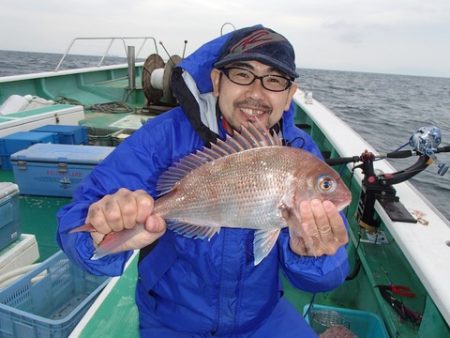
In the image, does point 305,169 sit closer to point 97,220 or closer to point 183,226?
point 183,226

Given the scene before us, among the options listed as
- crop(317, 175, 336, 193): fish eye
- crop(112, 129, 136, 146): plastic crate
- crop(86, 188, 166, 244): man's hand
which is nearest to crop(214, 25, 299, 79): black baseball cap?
crop(317, 175, 336, 193): fish eye

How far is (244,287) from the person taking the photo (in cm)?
231

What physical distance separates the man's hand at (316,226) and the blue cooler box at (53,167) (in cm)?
335

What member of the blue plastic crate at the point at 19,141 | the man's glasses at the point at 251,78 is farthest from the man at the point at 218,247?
the blue plastic crate at the point at 19,141

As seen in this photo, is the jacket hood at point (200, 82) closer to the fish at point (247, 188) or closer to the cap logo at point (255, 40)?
the cap logo at point (255, 40)

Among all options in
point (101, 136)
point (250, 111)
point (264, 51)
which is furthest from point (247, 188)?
point (101, 136)

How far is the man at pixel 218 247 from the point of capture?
2.18 metres

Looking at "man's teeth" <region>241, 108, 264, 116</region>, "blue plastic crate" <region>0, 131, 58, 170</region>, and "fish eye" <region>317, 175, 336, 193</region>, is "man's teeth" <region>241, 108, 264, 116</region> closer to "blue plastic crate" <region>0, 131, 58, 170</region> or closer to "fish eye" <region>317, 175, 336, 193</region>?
"fish eye" <region>317, 175, 336, 193</region>

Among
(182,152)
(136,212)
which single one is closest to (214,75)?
(182,152)

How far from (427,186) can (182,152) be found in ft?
29.8

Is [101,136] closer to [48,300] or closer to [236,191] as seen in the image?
[48,300]

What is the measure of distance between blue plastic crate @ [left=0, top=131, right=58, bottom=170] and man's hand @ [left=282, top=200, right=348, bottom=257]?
15.7ft

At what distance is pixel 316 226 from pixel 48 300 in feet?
7.71

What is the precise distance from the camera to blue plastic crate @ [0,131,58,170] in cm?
540
